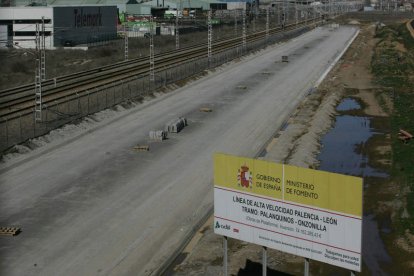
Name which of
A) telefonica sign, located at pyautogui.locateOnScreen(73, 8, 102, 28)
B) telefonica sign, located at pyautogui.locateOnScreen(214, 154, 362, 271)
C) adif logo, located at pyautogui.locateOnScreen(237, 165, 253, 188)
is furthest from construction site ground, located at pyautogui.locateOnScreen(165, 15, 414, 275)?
telefonica sign, located at pyautogui.locateOnScreen(73, 8, 102, 28)

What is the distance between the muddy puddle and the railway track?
20.4 m

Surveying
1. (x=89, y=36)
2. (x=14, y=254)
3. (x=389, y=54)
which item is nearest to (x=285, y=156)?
(x=14, y=254)

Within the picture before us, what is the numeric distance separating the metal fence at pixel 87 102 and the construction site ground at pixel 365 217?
1377 cm

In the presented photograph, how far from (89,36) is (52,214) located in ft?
276

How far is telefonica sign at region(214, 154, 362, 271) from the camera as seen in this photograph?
13672 millimetres

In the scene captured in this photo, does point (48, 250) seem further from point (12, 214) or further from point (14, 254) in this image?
point (12, 214)

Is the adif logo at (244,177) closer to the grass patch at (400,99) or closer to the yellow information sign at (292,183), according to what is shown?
the yellow information sign at (292,183)

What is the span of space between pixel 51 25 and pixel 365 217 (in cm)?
7884

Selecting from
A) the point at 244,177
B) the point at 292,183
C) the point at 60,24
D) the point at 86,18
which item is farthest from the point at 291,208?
the point at 86,18

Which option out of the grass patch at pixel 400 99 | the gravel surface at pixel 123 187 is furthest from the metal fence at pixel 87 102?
the grass patch at pixel 400 99

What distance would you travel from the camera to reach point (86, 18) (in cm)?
10362

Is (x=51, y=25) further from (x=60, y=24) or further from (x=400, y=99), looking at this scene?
(x=400, y=99)

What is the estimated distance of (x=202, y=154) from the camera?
110ft

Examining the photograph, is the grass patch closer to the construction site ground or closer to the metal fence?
the construction site ground
